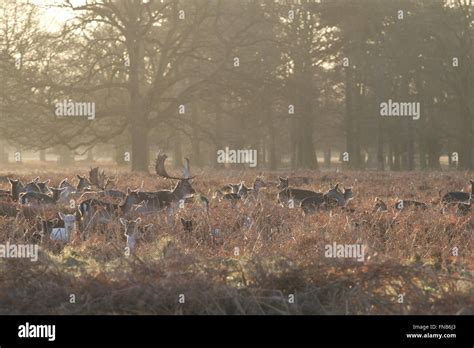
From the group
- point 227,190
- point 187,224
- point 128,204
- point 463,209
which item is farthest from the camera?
point 227,190

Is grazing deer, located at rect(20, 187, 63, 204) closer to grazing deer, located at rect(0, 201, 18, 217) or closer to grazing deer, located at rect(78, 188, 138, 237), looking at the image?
grazing deer, located at rect(0, 201, 18, 217)

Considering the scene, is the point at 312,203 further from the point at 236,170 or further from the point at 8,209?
the point at 236,170

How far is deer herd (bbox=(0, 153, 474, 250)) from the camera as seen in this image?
1170 centimetres

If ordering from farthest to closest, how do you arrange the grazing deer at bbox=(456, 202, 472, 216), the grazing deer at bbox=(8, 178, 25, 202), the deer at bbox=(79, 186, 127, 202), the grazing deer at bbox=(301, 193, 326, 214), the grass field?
the grazing deer at bbox=(8, 178, 25, 202) < the deer at bbox=(79, 186, 127, 202) < the grazing deer at bbox=(301, 193, 326, 214) < the grazing deer at bbox=(456, 202, 472, 216) < the grass field

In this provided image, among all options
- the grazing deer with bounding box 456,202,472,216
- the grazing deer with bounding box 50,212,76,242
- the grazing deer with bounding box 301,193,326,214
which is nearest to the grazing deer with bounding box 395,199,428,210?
the grazing deer with bounding box 456,202,472,216

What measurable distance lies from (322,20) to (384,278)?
1278 inches

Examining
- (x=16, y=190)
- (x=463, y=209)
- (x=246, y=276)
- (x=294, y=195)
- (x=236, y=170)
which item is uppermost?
(x=236, y=170)

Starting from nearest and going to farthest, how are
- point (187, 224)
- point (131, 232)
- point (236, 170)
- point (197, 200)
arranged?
point (131, 232)
point (187, 224)
point (197, 200)
point (236, 170)

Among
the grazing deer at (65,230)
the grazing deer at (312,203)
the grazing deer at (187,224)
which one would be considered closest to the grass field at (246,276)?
the grazing deer at (65,230)

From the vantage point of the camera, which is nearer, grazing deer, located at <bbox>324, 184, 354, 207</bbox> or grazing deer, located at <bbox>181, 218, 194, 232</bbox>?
grazing deer, located at <bbox>181, 218, 194, 232</bbox>

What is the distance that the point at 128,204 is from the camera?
1371cm

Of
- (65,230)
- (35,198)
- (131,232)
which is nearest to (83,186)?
(35,198)

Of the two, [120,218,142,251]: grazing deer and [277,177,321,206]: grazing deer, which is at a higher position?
[277,177,321,206]: grazing deer

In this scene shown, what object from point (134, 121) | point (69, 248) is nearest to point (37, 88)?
point (134, 121)
